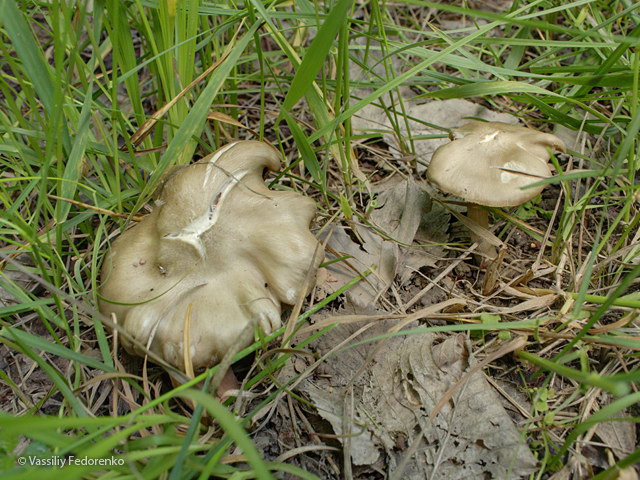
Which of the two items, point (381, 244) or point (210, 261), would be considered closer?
point (210, 261)

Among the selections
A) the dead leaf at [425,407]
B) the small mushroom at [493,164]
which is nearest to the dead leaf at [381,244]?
the dead leaf at [425,407]

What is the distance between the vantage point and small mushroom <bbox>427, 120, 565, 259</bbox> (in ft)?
6.90

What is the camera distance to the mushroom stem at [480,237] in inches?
95.5

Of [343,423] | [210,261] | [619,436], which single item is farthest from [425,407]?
[210,261]

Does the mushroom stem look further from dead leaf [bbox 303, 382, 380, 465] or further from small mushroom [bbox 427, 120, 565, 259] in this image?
dead leaf [bbox 303, 382, 380, 465]

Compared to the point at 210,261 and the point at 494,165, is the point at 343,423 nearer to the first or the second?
the point at 210,261

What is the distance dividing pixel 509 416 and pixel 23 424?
161 centimetres

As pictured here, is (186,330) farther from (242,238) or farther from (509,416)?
(509,416)

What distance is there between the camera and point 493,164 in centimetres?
218

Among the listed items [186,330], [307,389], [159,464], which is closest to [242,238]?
[186,330]

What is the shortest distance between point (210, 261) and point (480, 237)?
4.24 feet

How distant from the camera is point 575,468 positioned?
174 centimetres

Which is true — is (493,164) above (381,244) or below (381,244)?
above

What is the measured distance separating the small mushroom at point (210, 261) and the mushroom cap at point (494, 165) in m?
0.63
